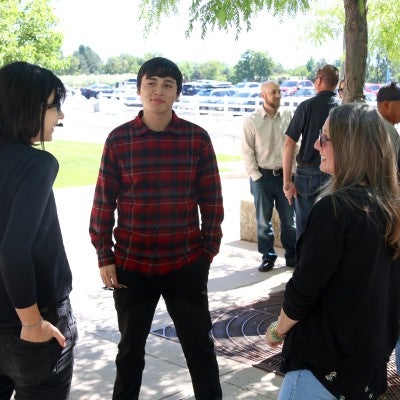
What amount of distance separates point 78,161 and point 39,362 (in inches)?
572

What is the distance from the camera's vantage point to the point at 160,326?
5.33 metres

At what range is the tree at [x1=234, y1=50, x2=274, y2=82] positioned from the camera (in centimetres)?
7456

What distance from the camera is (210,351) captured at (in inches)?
140

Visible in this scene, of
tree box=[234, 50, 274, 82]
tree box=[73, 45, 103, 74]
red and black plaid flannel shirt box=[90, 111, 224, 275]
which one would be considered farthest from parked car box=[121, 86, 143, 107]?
tree box=[73, 45, 103, 74]

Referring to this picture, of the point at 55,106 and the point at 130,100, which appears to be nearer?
the point at 55,106

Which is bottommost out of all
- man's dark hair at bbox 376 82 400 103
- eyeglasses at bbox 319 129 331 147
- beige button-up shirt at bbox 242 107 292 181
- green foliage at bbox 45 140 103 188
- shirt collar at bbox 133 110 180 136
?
green foliage at bbox 45 140 103 188

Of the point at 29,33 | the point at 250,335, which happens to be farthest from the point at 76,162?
the point at 250,335

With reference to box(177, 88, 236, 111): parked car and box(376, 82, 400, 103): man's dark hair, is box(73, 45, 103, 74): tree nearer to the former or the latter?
box(177, 88, 236, 111): parked car

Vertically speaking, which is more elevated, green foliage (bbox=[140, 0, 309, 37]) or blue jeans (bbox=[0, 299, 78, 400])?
green foliage (bbox=[140, 0, 309, 37])

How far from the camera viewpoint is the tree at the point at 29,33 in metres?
21.2

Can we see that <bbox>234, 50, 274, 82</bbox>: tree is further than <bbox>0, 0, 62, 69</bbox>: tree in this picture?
Yes

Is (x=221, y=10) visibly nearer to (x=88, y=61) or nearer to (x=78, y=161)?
(x=78, y=161)

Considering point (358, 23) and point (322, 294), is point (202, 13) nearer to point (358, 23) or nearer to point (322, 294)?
point (358, 23)

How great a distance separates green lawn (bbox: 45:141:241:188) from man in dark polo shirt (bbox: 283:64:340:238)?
23.7 ft
